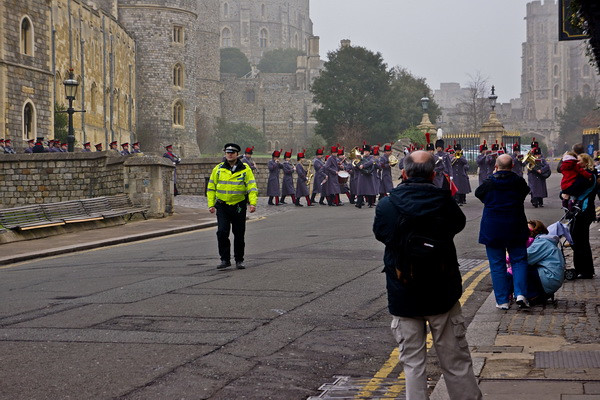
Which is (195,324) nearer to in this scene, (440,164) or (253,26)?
(440,164)

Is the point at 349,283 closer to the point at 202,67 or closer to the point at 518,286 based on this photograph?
the point at 518,286

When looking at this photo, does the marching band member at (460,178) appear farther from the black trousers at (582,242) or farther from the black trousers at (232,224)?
the black trousers at (582,242)

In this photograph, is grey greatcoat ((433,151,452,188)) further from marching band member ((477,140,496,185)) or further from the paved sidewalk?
the paved sidewalk

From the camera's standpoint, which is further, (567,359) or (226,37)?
(226,37)

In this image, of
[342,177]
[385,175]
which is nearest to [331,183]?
[342,177]

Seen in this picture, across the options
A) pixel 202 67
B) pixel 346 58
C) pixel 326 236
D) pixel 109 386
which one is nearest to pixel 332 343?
pixel 109 386

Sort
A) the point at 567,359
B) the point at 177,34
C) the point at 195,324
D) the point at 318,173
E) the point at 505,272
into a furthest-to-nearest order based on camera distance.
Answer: the point at 177,34 → the point at 318,173 → the point at 505,272 → the point at 195,324 → the point at 567,359

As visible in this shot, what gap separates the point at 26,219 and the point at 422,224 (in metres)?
15.8

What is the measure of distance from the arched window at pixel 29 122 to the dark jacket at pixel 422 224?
111 ft

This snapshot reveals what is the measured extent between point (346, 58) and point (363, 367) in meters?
64.6

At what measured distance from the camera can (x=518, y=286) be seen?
9367 millimetres

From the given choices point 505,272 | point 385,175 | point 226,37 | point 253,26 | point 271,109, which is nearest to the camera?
point 505,272

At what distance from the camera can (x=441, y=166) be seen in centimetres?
2627

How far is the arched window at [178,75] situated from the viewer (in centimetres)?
6851
